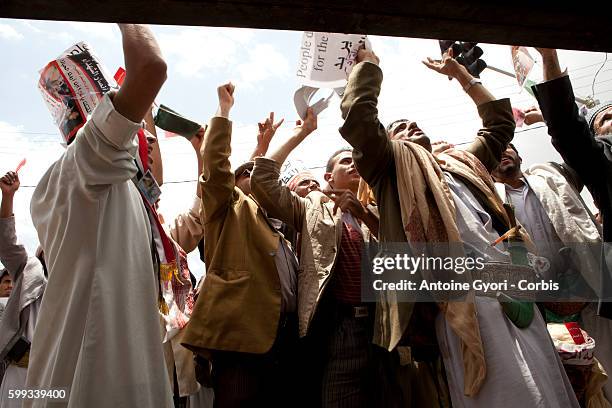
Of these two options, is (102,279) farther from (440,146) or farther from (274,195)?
(440,146)

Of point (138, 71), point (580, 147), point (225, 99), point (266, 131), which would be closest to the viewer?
point (138, 71)

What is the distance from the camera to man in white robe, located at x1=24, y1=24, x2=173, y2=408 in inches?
70.1

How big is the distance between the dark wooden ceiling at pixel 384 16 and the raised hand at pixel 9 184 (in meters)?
3.31

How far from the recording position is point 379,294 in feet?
9.18

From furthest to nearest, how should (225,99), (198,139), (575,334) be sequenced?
(198,139), (225,99), (575,334)

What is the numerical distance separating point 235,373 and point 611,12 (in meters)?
2.55

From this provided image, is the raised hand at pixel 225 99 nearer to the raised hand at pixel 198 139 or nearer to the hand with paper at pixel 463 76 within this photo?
the raised hand at pixel 198 139

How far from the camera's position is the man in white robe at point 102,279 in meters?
1.78

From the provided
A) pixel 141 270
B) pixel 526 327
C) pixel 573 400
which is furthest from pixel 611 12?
pixel 141 270

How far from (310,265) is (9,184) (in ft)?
9.08

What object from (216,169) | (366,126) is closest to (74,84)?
(216,169)

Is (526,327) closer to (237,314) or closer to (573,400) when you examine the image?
(573,400)

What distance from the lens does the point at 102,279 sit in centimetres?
188

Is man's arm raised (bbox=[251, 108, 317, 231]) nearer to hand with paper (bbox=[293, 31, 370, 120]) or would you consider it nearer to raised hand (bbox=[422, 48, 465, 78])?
hand with paper (bbox=[293, 31, 370, 120])
